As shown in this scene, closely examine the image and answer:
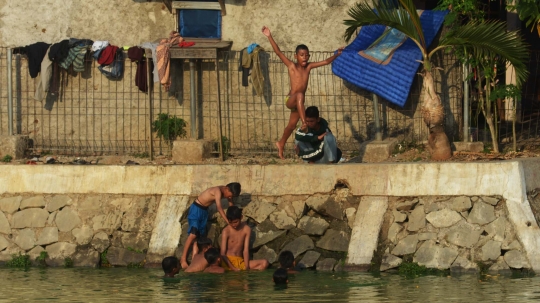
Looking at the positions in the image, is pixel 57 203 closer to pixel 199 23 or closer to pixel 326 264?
pixel 326 264

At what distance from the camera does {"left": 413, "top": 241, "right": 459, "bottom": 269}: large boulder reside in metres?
13.7

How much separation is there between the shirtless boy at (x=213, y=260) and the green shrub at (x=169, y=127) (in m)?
4.01

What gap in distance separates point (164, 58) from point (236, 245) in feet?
12.9

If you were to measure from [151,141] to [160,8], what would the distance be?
7.97ft

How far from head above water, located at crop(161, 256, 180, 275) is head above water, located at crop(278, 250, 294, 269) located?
4.23 ft

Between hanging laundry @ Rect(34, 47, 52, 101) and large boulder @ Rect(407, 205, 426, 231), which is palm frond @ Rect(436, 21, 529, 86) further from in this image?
hanging laundry @ Rect(34, 47, 52, 101)

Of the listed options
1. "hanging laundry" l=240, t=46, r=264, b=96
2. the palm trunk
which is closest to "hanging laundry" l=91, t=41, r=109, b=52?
"hanging laundry" l=240, t=46, r=264, b=96

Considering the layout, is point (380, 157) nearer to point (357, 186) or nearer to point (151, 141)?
point (357, 186)

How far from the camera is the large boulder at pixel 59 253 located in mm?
15023

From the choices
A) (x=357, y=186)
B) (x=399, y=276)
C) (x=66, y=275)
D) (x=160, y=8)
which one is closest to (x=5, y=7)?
(x=160, y=8)

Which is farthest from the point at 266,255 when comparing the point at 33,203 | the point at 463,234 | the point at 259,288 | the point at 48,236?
the point at 33,203

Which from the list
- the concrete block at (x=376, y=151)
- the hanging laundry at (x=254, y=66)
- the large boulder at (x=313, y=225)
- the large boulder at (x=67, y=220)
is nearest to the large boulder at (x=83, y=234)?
the large boulder at (x=67, y=220)

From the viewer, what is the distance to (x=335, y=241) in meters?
14.5

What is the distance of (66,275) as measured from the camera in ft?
46.2
